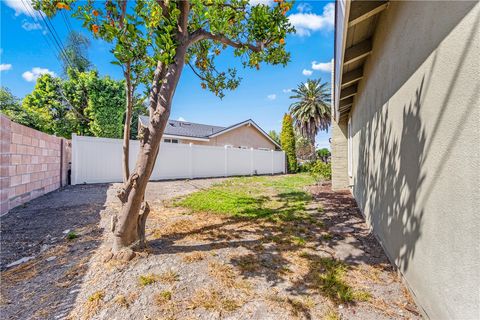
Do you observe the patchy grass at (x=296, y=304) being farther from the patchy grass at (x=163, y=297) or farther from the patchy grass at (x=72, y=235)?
the patchy grass at (x=72, y=235)

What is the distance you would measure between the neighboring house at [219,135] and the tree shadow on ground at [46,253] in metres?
11.7

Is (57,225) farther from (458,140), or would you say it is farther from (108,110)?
(108,110)

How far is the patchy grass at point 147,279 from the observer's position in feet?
8.66

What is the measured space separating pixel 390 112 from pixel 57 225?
6.06 m

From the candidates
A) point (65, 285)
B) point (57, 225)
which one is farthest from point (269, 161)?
point (65, 285)

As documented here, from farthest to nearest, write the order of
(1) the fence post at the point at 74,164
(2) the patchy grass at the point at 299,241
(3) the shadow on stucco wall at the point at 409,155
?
(1) the fence post at the point at 74,164 → (2) the patchy grass at the point at 299,241 → (3) the shadow on stucco wall at the point at 409,155

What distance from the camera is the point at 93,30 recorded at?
3092mm

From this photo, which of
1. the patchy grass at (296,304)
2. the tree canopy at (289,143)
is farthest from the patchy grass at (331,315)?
the tree canopy at (289,143)

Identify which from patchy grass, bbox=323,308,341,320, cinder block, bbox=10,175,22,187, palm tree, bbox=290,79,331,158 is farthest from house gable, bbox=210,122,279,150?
patchy grass, bbox=323,308,341,320

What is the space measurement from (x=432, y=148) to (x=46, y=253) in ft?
16.1

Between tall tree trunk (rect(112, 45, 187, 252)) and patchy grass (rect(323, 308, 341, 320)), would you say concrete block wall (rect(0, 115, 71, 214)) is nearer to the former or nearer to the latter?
tall tree trunk (rect(112, 45, 187, 252))

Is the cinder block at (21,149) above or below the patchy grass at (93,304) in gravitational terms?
above

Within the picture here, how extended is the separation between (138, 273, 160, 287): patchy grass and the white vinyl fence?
833cm

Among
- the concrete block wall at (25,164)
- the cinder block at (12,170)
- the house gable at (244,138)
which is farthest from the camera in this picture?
the house gable at (244,138)
